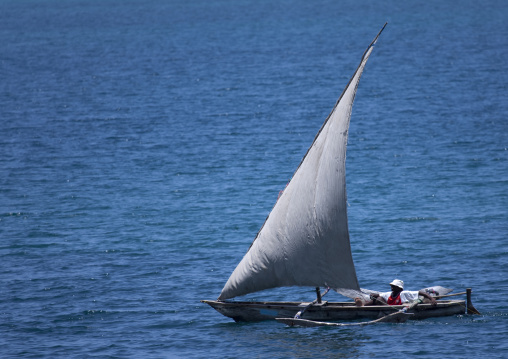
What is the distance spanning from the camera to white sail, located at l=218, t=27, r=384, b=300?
35188 mm

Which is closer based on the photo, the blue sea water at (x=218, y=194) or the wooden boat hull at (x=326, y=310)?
the wooden boat hull at (x=326, y=310)

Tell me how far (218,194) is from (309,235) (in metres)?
31.8

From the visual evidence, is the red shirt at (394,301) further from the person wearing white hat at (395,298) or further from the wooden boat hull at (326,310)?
the wooden boat hull at (326,310)

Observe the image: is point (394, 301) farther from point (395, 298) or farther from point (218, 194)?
point (218, 194)

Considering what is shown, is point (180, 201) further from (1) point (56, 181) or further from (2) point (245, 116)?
(2) point (245, 116)

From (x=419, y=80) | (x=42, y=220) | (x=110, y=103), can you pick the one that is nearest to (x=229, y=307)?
(x=42, y=220)

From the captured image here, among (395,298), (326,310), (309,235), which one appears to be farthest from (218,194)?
(395,298)

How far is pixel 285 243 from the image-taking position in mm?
36031

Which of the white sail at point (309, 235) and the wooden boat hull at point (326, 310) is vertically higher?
the white sail at point (309, 235)

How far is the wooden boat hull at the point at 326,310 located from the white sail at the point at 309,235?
73cm

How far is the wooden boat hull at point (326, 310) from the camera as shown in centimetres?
3578

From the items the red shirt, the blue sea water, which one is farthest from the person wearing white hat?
the blue sea water

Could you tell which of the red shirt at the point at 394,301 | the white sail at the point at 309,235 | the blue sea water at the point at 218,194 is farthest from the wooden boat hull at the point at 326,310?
the white sail at the point at 309,235

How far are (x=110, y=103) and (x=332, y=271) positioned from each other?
79.8m
